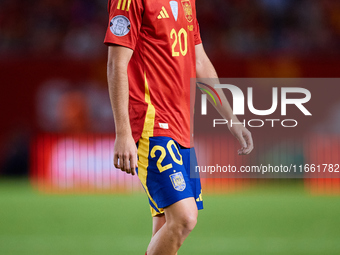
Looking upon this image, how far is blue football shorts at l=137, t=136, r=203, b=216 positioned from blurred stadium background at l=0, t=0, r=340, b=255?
201cm

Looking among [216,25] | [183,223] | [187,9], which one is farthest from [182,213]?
[216,25]

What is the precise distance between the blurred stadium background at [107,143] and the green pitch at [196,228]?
0.01m

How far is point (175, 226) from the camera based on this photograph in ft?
8.34

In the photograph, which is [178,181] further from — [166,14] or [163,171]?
[166,14]

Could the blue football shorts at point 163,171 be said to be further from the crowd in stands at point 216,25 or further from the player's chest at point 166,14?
the crowd in stands at point 216,25

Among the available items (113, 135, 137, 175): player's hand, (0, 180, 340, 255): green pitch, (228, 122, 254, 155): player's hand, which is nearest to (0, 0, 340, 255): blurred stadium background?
(0, 180, 340, 255): green pitch

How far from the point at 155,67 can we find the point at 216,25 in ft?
27.4

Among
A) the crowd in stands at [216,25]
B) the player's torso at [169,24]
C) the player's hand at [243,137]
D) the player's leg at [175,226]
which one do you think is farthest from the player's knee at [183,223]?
the crowd in stands at [216,25]

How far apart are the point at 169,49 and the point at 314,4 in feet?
28.8

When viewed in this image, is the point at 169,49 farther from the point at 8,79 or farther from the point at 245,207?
the point at 8,79

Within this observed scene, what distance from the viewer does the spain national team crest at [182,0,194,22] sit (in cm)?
288

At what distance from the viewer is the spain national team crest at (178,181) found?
257 centimetres

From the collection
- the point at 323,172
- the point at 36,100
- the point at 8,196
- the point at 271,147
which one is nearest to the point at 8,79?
the point at 36,100

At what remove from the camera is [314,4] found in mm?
10852
